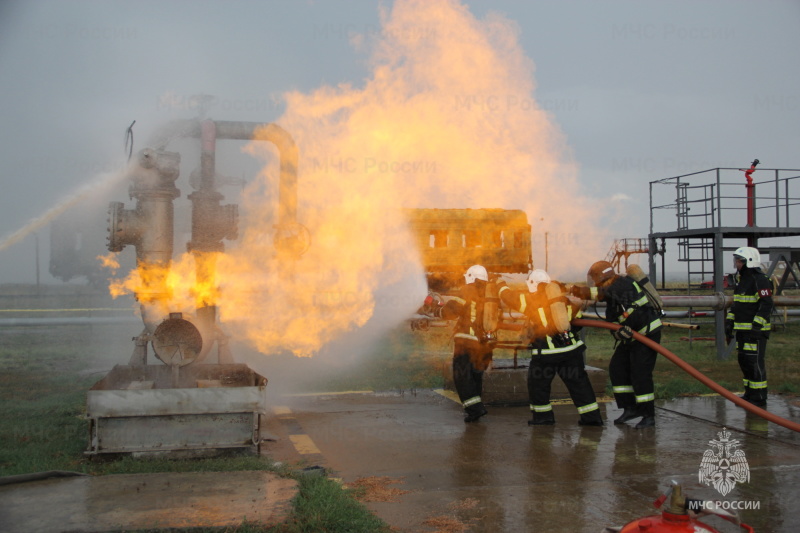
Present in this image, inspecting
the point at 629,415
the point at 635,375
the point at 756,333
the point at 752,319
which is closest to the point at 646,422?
the point at 629,415

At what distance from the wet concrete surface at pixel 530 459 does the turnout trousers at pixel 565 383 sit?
0.17 meters

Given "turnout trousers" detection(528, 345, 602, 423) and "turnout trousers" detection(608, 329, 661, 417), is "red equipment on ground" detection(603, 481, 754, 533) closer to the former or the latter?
"turnout trousers" detection(528, 345, 602, 423)

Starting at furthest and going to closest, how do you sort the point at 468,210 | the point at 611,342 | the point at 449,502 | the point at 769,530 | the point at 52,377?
the point at 468,210 → the point at 611,342 → the point at 52,377 → the point at 449,502 → the point at 769,530

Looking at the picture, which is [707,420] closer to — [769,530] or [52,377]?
[769,530]

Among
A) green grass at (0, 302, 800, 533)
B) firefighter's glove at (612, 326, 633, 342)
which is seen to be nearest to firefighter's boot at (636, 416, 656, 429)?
firefighter's glove at (612, 326, 633, 342)

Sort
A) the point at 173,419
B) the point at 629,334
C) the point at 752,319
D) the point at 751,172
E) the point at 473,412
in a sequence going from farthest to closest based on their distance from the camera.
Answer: the point at 751,172 < the point at 752,319 < the point at 473,412 < the point at 629,334 < the point at 173,419

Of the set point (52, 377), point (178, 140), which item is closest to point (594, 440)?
point (178, 140)

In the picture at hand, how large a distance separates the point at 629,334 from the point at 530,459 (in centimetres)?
204

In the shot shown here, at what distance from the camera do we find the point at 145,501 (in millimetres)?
4371

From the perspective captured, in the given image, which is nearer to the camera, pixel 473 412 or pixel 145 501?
pixel 145 501

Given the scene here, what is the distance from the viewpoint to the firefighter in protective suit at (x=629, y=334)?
7289mm

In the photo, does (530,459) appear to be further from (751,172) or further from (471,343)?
(751,172)

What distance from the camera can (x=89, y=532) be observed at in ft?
12.6

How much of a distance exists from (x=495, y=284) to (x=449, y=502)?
3.60 metres
